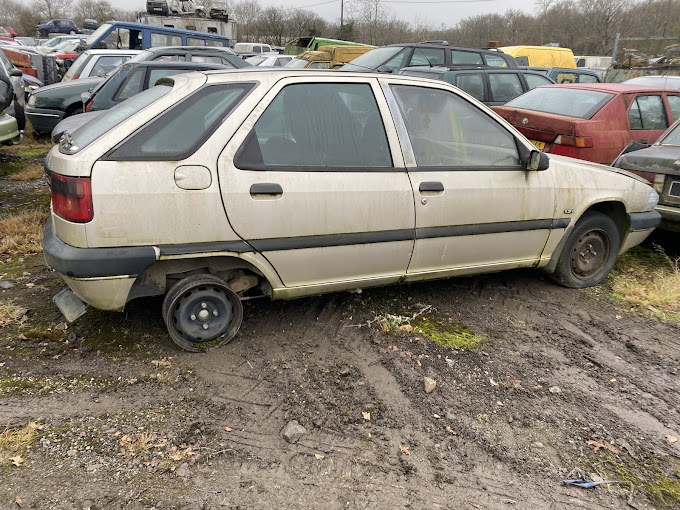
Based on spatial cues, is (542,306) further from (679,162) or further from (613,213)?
(679,162)

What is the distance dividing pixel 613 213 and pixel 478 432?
2886mm

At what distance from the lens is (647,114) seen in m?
7.08

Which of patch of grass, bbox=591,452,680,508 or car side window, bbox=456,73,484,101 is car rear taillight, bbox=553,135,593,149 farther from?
patch of grass, bbox=591,452,680,508

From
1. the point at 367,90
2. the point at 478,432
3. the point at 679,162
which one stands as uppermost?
the point at 367,90

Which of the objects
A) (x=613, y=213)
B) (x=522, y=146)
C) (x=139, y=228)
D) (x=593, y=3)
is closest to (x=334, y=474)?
(x=139, y=228)

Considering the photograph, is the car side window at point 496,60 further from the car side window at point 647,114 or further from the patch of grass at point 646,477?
the patch of grass at point 646,477

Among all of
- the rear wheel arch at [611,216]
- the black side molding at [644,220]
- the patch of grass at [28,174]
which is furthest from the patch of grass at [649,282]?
the patch of grass at [28,174]

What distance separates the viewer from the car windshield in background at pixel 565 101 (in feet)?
21.9

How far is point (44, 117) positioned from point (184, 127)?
25.6ft

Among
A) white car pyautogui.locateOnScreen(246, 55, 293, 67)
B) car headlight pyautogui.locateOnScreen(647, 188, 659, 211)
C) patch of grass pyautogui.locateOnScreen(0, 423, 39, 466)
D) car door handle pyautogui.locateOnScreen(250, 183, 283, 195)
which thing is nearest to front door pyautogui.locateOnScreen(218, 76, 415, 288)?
car door handle pyautogui.locateOnScreen(250, 183, 283, 195)

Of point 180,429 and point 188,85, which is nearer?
point 180,429

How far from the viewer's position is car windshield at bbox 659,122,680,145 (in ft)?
19.1

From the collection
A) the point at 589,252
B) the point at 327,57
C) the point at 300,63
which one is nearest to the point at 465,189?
the point at 589,252

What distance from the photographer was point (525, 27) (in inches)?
1934
